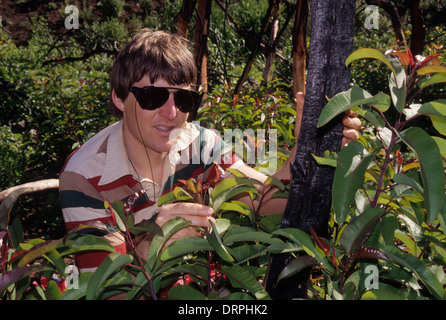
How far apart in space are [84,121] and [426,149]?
4044 mm

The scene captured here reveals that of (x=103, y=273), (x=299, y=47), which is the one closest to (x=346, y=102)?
(x=103, y=273)

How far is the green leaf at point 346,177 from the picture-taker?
1043 mm

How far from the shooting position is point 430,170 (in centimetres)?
98

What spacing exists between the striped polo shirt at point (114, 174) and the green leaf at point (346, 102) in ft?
2.39

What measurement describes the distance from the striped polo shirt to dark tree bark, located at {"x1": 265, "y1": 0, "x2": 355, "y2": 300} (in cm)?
53

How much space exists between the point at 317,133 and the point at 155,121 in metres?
0.83

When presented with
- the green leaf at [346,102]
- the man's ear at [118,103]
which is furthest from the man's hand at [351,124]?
the man's ear at [118,103]

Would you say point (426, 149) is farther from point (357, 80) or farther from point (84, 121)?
point (357, 80)

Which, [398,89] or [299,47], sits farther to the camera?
[299,47]

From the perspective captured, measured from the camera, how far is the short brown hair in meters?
1.81

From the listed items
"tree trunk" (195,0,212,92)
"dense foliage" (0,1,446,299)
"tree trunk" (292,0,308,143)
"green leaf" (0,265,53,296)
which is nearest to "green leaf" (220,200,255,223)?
"dense foliage" (0,1,446,299)

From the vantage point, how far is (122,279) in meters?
1.08

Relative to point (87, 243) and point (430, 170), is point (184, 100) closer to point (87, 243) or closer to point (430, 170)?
point (87, 243)
